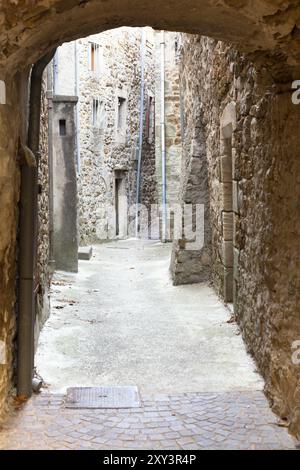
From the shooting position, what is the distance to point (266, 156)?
12.0 ft

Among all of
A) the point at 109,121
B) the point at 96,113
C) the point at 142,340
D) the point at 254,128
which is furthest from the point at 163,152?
the point at 254,128

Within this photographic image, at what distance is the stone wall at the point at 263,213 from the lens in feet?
10.7

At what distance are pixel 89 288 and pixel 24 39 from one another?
216 inches

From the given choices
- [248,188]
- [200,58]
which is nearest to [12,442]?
[248,188]

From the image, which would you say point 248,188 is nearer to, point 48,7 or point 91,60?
point 48,7

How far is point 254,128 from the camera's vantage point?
4.06m

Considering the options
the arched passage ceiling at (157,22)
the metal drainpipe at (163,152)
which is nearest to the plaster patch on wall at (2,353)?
the arched passage ceiling at (157,22)

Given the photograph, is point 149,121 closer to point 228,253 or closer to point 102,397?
point 228,253

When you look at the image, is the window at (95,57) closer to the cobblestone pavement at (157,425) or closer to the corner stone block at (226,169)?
the corner stone block at (226,169)

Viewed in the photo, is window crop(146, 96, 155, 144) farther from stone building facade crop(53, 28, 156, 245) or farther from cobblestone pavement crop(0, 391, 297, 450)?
cobblestone pavement crop(0, 391, 297, 450)

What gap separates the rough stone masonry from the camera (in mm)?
2773

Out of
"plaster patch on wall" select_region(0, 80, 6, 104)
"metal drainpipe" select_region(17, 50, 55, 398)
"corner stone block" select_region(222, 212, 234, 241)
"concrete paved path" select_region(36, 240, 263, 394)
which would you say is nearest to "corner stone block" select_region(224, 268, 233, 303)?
"concrete paved path" select_region(36, 240, 263, 394)

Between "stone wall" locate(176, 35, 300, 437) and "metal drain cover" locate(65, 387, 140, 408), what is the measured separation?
2.94 feet

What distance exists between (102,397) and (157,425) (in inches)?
23.5
